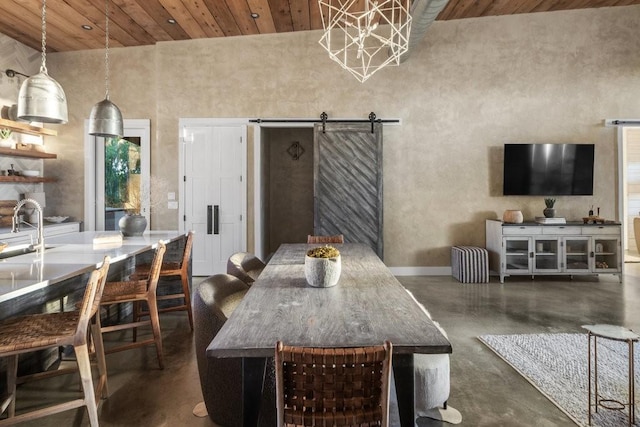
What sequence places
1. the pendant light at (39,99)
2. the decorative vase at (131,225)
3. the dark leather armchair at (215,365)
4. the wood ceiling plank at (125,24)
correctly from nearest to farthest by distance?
the dark leather armchair at (215,365) → the pendant light at (39,99) → the decorative vase at (131,225) → the wood ceiling plank at (125,24)

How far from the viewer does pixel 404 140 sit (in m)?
6.27

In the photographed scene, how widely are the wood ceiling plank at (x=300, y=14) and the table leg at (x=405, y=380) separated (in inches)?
196

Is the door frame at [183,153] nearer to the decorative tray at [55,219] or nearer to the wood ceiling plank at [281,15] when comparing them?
the wood ceiling plank at [281,15]

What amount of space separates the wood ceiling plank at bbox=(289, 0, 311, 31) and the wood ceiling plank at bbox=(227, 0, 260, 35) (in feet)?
1.87

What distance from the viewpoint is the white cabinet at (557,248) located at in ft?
19.0

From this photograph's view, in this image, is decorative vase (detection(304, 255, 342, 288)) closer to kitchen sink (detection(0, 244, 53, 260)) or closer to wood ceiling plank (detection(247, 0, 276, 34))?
kitchen sink (detection(0, 244, 53, 260))

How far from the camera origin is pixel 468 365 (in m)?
2.95

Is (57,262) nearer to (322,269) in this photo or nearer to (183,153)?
(322,269)

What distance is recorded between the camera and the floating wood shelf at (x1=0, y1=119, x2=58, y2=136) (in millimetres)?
5164

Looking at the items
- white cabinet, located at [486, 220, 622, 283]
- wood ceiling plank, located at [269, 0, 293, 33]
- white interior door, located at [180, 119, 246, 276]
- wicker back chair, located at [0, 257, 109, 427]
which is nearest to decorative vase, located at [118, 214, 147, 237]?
wicker back chair, located at [0, 257, 109, 427]

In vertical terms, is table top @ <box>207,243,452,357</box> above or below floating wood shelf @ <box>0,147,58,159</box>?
below

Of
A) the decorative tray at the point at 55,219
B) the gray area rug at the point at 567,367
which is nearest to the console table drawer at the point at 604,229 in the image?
the gray area rug at the point at 567,367

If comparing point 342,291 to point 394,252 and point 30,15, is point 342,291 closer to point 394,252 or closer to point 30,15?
point 394,252

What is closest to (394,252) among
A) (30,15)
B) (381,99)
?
(381,99)
